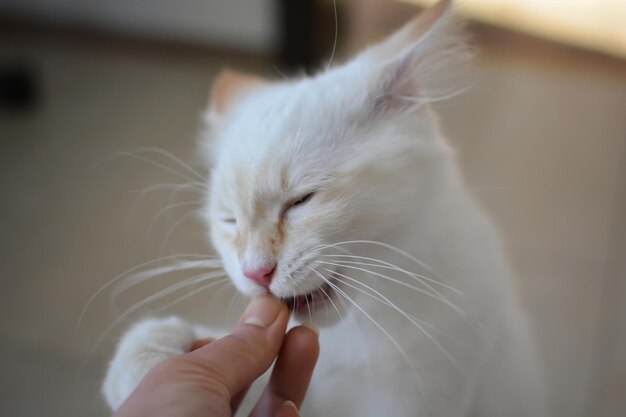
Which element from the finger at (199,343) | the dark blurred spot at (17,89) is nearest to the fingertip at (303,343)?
the finger at (199,343)

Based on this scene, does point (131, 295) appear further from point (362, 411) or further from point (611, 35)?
point (611, 35)

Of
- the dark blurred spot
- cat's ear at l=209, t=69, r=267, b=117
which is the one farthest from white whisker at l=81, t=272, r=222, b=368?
the dark blurred spot

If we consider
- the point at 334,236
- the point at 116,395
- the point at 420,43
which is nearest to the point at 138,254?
the point at 116,395

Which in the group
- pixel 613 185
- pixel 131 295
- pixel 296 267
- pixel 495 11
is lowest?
pixel 131 295

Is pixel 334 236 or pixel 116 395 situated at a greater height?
pixel 334 236

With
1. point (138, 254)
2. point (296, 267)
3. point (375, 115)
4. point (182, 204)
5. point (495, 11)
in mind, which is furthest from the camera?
point (495, 11)

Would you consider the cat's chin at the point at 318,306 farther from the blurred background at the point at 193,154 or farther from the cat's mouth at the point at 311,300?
the blurred background at the point at 193,154
